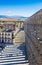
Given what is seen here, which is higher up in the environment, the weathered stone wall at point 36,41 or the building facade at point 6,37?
the weathered stone wall at point 36,41

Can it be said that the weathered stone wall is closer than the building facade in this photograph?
Yes

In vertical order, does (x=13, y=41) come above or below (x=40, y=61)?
below

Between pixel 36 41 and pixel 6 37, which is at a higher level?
pixel 36 41

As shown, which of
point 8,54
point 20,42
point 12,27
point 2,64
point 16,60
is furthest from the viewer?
point 12,27

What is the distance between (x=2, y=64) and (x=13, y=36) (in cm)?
1378

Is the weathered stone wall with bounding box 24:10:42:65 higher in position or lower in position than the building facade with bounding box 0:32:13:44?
higher

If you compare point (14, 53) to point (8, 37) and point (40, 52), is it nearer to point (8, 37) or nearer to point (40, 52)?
point (8, 37)

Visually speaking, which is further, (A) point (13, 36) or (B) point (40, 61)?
A: (A) point (13, 36)

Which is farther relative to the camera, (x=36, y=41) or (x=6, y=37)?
(x=6, y=37)

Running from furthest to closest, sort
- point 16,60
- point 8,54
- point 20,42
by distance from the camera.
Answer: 1. point 20,42
2. point 8,54
3. point 16,60

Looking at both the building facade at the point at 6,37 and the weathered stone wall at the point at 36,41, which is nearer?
the weathered stone wall at the point at 36,41

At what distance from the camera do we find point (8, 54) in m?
21.2

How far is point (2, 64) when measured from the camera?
17.2 m

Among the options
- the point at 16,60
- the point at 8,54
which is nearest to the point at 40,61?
the point at 16,60
